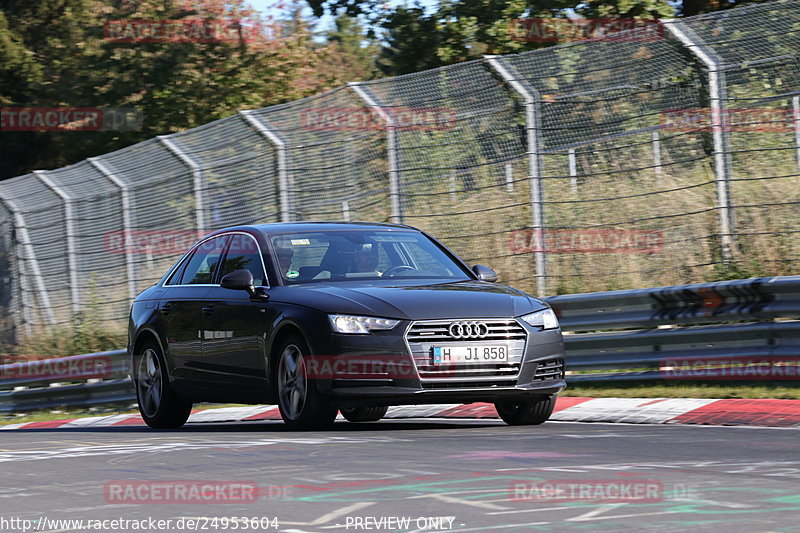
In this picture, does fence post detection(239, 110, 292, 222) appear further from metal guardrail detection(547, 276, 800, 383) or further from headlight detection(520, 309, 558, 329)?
headlight detection(520, 309, 558, 329)

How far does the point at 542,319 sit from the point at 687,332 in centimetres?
236

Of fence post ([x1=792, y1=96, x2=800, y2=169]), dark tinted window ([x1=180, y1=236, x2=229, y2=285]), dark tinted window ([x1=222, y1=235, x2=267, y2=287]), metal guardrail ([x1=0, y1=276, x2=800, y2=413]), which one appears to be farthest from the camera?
fence post ([x1=792, y1=96, x2=800, y2=169])

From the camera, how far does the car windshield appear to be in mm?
10703

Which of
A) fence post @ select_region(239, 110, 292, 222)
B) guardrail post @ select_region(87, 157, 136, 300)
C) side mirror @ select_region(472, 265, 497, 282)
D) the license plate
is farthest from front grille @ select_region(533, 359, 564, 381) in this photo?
guardrail post @ select_region(87, 157, 136, 300)

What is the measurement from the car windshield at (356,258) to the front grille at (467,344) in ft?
3.63

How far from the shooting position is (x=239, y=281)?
10539 mm

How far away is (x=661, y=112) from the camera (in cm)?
1391

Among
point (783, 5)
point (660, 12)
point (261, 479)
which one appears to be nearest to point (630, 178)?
point (783, 5)

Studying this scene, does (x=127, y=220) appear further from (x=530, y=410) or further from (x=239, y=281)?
(x=530, y=410)

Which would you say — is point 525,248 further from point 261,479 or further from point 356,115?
point 261,479

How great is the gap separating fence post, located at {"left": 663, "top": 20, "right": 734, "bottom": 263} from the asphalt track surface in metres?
3.61

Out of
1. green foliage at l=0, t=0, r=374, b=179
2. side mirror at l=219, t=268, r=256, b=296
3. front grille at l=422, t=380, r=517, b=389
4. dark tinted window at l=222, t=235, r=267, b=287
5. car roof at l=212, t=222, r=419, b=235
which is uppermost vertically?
green foliage at l=0, t=0, r=374, b=179

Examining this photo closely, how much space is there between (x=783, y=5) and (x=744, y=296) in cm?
288

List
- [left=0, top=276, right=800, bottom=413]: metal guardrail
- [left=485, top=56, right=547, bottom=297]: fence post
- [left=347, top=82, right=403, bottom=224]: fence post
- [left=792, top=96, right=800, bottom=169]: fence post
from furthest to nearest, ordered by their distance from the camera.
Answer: [left=347, top=82, right=403, bottom=224]: fence post < [left=485, top=56, right=547, bottom=297]: fence post < [left=792, top=96, right=800, bottom=169]: fence post < [left=0, top=276, right=800, bottom=413]: metal guardrail
